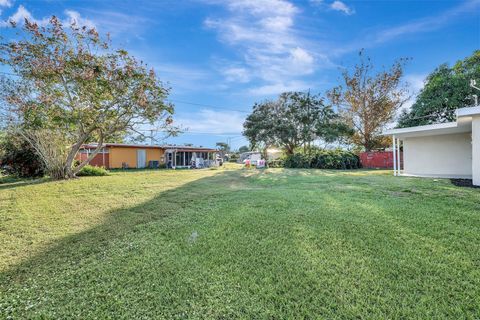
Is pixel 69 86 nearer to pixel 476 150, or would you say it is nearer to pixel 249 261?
pixel 249 261

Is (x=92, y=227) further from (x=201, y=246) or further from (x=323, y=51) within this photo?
(x=323, y=51)

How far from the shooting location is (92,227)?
4.03m

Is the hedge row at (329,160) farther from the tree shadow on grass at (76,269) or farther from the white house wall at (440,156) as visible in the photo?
the tree shadow on grass at (76,269)

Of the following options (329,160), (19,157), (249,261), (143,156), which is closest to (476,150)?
(249,261)

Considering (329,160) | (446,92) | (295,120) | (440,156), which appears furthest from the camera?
(295,120)

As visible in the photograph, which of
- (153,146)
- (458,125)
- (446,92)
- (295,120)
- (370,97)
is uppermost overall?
(370,97)

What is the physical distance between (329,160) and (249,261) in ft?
54.8

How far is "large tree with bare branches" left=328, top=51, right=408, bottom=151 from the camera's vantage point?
66.8ft

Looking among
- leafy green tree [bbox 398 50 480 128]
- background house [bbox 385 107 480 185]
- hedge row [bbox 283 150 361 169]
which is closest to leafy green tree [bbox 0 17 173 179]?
background house [bbox 385 107 480 185]

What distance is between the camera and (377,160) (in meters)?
18.9

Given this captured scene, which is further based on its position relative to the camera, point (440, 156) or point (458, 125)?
point (440, 156)

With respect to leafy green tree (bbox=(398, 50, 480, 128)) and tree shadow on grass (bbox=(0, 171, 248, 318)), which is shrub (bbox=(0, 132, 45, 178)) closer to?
tree shadow on grass (bbox=(0, 171, 248, 318))

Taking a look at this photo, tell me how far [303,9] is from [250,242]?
800 centimetres

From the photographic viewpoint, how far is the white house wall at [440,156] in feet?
34.0
